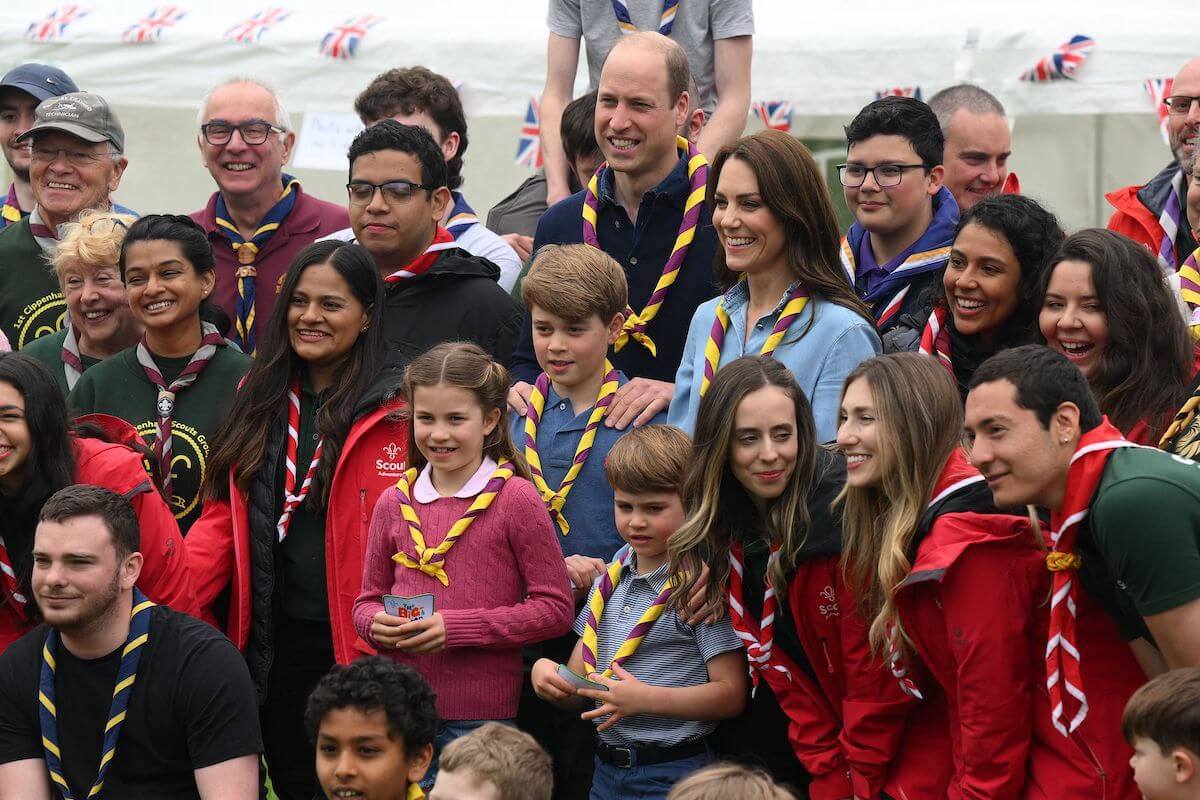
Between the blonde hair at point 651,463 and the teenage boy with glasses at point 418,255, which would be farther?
the teenage boy with glasses at point 418,255

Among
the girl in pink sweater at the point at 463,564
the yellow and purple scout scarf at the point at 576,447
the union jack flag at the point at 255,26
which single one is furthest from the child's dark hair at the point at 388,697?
the union jack flag at the point at 255,26

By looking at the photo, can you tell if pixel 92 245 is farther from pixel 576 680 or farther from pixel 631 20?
pixel 576 680

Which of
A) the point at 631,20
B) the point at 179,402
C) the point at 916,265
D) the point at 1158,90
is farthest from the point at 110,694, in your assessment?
the point at 1158,90

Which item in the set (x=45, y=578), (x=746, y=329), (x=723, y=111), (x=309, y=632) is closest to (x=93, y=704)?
(x=45, y=578)

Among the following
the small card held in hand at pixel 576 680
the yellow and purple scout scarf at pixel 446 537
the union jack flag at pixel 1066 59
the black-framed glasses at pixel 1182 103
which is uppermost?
the union jack flag at pixel 1066 59

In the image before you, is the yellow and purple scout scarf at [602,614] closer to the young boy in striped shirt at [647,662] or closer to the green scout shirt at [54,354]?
the young boy in striped shirt at [647,662]

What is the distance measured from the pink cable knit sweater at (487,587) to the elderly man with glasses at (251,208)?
180cm

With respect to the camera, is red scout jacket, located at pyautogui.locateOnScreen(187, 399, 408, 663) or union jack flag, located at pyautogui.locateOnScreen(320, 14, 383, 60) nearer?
red scout jacket, located at pyautogui.locateOnScreen(187, 399, 408, 663)

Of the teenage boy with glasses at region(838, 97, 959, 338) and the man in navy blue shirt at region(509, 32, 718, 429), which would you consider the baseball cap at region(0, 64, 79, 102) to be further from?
the teenage boy with glasses at region(838, 97, 959, 338)

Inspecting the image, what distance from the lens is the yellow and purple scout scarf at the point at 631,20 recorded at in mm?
6660

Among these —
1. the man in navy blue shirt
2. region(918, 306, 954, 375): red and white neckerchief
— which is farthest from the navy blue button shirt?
region(918, 306, 954, 375): red and white neckerchief

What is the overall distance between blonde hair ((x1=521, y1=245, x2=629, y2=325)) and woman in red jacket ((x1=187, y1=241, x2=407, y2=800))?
22.1 inches

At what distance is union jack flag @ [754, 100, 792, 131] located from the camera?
8578 millimetres

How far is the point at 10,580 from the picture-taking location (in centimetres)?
517
